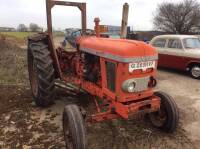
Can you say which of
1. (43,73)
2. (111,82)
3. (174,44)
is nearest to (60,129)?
(43,73)

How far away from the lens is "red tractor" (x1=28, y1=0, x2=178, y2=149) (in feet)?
10.5

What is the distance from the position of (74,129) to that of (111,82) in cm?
93

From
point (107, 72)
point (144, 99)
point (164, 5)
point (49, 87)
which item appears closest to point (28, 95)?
point (49, 87)

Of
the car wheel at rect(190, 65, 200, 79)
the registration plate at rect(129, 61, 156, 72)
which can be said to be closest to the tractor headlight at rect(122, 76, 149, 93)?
the registration plate at rect(129, 61, 156, 72)

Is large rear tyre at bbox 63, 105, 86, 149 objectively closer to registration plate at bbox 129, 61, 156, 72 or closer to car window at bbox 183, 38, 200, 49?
registration plate at bbox 129, 61, 156, 72

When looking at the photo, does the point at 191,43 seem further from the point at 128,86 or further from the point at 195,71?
the point at 128,86

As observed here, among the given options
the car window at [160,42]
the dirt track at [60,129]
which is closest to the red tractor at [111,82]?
the dirt track at [60,129]

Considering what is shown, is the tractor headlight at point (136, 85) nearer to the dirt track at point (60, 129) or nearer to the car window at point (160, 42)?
the dirt track at point (60, 129)

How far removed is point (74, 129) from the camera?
2.97 meters

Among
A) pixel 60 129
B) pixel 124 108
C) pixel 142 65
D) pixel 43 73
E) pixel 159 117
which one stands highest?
pixel 142 65

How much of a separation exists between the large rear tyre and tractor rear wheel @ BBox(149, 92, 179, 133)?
4.89 feet

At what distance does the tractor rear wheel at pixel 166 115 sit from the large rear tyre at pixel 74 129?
1490 millimetres

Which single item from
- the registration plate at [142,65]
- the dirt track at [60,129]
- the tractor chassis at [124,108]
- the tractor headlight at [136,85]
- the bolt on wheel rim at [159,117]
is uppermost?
the registration plate at [142,65]

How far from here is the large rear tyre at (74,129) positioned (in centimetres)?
293
